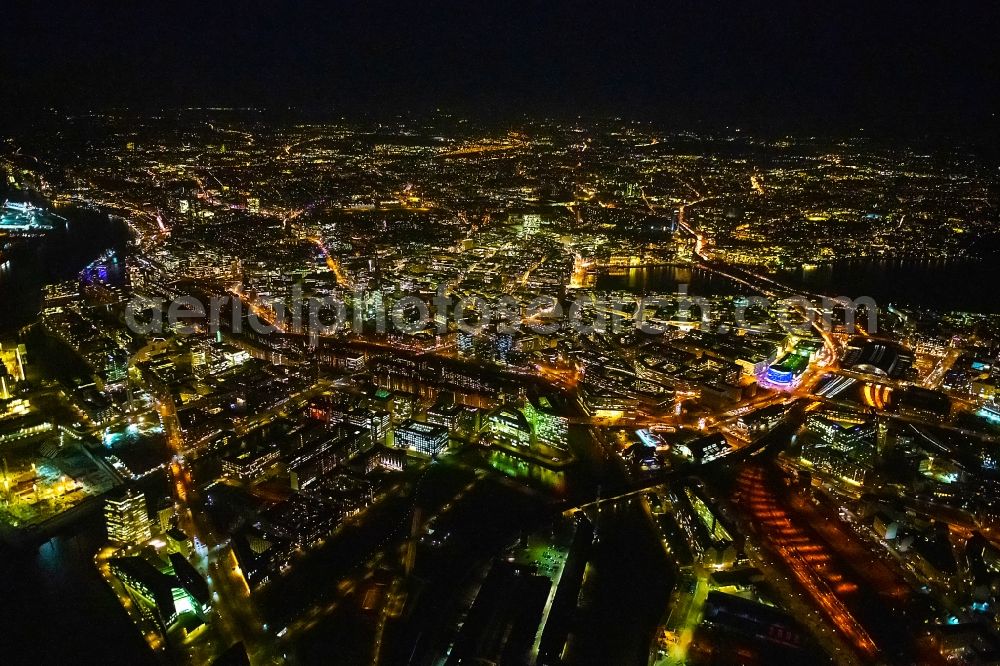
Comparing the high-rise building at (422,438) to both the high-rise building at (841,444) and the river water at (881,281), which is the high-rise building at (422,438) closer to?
the high-rise building at (841,444)

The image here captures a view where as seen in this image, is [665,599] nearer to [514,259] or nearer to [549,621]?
[549,621]

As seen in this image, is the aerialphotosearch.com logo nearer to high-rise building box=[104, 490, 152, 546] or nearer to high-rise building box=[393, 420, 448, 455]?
high-rise building box=[393, 420, 448, 455]

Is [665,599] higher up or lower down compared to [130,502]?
lower down

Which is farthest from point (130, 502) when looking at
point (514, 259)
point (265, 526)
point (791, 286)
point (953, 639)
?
point (791, 286)

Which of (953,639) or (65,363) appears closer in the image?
(953,639)

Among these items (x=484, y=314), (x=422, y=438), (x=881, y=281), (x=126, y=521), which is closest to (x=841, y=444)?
(x=422, y=438)

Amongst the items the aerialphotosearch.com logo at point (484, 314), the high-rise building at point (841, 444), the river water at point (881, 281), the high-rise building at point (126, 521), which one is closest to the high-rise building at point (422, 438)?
the high-rise building at point (126, 521)

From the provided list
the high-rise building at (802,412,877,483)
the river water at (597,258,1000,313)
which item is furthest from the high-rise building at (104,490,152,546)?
the river water at (597,258,1000,313)
